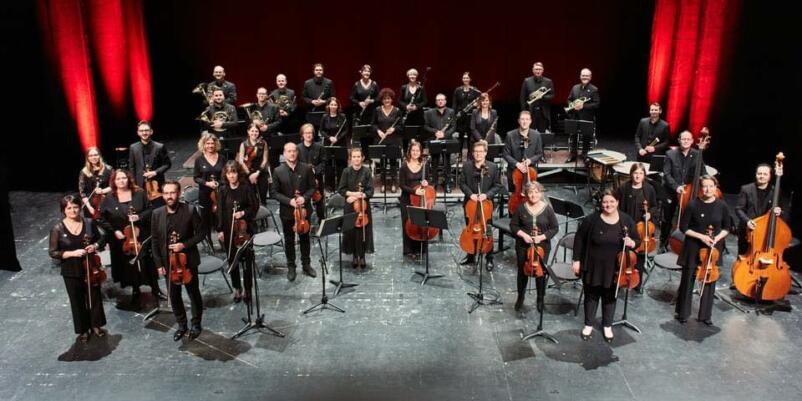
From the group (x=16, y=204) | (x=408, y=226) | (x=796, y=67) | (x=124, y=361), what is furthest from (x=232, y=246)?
(x=796, y=67)

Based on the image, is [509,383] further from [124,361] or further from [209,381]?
[124,361]

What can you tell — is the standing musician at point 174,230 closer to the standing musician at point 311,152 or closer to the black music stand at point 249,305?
the black music stand at point 249,305

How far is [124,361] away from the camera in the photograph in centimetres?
612

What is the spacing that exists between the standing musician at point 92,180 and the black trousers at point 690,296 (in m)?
5.75

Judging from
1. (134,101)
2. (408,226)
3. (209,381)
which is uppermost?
(134,101)

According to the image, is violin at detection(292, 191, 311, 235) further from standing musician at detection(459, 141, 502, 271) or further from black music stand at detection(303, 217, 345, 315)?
standing musician at detection(459, 141, 502, 271)

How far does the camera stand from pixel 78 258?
6.19 meters

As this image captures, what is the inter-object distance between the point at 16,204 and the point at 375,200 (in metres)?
5.21

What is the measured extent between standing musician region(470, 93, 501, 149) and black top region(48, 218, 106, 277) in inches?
193

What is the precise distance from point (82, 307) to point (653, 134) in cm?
677

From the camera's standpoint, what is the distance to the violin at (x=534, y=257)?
21.0 ft

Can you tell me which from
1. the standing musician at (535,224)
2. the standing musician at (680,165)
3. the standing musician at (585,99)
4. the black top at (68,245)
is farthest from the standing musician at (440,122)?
the black top at (68,245)

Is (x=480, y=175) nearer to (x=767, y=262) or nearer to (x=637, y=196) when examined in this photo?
(x=637, y=196)

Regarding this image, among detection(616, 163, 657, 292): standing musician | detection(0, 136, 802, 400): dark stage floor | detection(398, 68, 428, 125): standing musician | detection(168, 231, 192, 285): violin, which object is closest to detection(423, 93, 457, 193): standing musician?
detection(398, 68, 428, 125): standing musician
